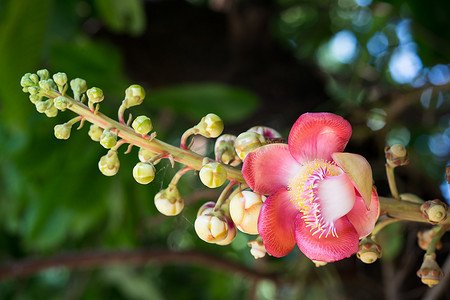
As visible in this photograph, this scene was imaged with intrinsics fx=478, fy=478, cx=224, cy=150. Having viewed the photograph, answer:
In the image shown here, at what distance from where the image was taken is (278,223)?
0.41 m

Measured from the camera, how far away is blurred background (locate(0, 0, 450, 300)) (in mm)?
1069

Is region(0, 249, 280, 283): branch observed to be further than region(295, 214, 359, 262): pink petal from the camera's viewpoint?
Yes

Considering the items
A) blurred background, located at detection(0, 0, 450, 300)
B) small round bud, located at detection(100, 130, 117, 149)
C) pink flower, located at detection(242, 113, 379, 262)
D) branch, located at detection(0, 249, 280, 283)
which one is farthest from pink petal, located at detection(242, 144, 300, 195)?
branch, located at detection(0, 249, 280, 283)

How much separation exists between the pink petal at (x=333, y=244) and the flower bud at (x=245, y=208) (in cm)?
4

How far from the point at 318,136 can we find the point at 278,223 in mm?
84

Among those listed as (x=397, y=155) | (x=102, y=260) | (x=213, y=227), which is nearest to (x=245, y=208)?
(x=213, y=227)

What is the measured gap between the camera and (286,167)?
43cm

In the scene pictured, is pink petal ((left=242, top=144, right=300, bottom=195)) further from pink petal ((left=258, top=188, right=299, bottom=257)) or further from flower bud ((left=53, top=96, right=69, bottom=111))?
flower bud ((left=53, top=96, right=69, bottom=111))

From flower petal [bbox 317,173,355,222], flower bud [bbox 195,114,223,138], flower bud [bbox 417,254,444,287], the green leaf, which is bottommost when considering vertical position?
the green leaf

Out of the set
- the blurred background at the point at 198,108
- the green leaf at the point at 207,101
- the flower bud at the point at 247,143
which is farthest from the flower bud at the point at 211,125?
the green leaf at the point at 207,101

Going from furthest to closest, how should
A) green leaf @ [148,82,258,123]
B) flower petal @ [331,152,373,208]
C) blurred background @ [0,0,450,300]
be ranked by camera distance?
green leaf @ [148,82,258,123] → blurred background @ [0,0,450,300] → flower petal @ [331,152,373,208]

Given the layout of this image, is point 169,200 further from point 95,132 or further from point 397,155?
point 397,155

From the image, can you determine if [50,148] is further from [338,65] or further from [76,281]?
[338,65]

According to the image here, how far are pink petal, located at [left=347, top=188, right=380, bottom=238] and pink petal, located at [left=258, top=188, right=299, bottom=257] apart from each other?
5 centimetres
